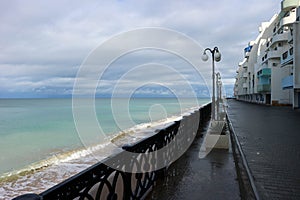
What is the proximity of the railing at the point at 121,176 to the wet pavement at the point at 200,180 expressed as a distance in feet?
0.73

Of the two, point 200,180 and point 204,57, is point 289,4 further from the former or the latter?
point 200,180

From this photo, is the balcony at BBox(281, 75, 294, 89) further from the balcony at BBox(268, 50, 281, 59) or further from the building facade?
the balcony at BBox(268, 50, 281, 59)

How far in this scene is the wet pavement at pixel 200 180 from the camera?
145 inches

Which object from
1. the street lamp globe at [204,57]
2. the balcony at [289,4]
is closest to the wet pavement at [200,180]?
the street lamp globe at [204,57]

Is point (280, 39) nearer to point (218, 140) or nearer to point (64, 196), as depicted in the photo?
point (218, 140)

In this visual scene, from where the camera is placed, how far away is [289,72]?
3328 cm

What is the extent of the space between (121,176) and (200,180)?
2.01 m

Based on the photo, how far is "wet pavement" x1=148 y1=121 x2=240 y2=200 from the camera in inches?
145

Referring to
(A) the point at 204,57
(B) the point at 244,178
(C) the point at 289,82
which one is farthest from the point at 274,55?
(B) the point at 244,178

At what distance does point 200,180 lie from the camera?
4301mm

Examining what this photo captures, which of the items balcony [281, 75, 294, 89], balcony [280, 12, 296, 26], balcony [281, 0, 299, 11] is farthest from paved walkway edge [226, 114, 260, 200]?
balcony [281, 0, 299, 11]

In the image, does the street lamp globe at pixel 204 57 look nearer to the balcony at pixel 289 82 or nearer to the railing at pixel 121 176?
the railing at pixel 121 176

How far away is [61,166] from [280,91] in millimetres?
32718

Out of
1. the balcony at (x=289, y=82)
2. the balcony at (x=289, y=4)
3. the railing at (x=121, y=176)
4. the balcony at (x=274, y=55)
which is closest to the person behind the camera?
the railing at (x=121, y=176)
